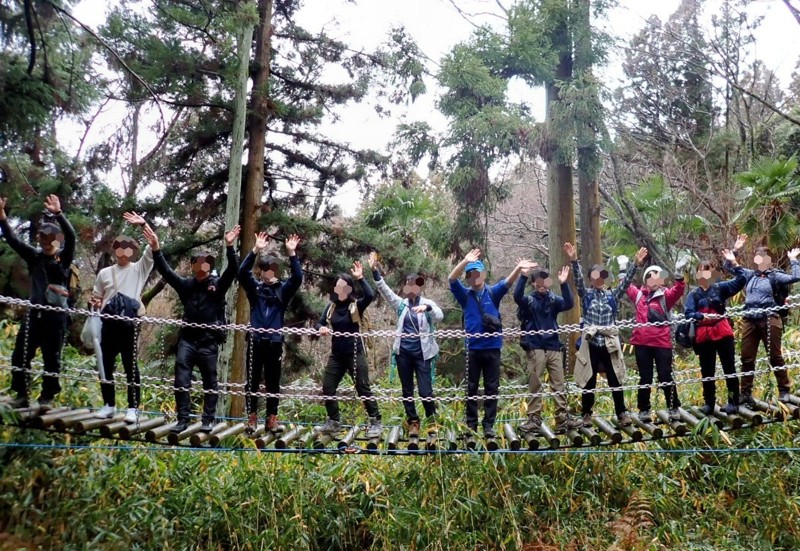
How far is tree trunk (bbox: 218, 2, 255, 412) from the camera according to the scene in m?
9.45

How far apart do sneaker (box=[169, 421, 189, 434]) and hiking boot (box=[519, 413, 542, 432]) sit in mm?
2845

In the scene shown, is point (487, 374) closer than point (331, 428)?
Yes

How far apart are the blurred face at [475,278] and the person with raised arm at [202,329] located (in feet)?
6.37

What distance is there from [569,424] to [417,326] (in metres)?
1.58

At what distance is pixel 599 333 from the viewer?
5.53 meters

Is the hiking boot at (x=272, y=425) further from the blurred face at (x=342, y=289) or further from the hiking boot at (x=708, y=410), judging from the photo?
the hiking boot at (x=708, y=410)

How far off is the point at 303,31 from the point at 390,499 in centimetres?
814

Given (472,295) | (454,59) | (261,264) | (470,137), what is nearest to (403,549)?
(472,295)

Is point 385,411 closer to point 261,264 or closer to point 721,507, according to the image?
point 261,264

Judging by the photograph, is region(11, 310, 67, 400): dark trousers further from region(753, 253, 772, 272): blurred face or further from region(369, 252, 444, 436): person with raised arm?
region(753, 253, 772, 272): blurred face

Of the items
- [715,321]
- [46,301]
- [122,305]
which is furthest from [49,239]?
[715,321]

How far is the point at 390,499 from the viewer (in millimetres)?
6043

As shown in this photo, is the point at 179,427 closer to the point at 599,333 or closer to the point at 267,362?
the point at 267,362

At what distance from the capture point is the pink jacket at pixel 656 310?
5555 mm
